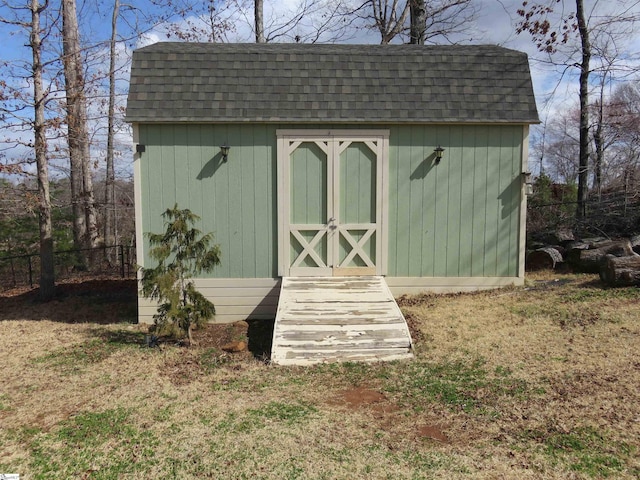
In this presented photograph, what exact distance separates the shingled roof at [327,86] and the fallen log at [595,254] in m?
2.91

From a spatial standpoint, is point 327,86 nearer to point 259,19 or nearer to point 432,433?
point 432,433

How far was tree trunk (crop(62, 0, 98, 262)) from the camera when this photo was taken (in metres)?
9.83

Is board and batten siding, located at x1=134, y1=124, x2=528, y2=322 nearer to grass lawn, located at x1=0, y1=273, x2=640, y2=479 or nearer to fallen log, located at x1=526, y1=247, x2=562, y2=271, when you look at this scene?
grass lawn, located at x1=0, y1=273, x2=640, y2=479

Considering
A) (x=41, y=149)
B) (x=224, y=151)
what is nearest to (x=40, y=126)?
(x=41, y=149)

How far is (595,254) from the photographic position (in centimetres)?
852

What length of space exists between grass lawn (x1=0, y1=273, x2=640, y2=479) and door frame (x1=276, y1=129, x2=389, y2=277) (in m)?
1.24

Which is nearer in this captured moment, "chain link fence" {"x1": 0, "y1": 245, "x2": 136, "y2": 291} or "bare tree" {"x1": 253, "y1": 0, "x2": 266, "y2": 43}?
"chain link fence" {"x1": 0, "y1": 245, "x2": 136, "y2": 291}

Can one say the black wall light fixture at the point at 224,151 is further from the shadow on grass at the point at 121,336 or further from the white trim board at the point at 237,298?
the shadow on grass at the point at 121,336

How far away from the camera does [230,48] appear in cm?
780

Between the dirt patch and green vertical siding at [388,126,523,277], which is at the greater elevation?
green vertical siding at [388,126,523,277]

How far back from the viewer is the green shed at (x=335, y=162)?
7180mm

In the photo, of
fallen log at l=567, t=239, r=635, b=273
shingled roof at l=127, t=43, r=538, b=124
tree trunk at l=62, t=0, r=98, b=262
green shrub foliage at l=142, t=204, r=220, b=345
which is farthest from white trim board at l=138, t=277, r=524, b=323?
fallen log at l=567, t=239, r=635, b=273

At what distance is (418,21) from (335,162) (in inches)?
367

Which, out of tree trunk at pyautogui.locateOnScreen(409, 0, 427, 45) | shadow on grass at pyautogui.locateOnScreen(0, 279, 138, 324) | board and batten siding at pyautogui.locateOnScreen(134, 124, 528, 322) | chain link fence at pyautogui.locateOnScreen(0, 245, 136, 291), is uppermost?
tree trunk at pyautogui.locateOnScreen(409, 0, 427, 45)
